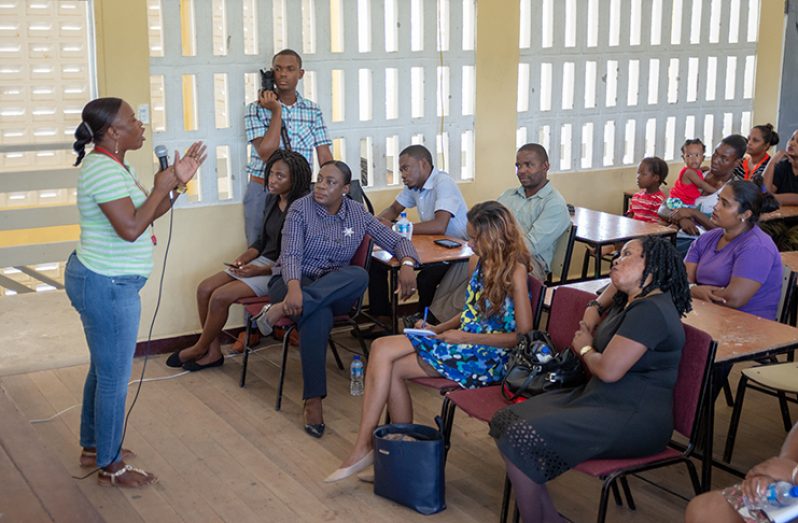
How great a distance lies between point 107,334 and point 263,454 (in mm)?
990

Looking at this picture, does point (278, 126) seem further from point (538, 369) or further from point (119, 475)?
point (538, 369)

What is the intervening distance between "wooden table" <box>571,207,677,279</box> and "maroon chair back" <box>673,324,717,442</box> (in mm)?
2189

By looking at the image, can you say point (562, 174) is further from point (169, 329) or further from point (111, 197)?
point (111, 197)

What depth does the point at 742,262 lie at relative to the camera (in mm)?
4402

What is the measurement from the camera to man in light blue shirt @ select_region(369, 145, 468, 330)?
5.78 m

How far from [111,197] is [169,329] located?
235 cm

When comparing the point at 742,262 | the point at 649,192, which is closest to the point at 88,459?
the point at 742,262

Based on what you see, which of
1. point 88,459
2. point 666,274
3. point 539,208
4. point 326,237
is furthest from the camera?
point 539,208

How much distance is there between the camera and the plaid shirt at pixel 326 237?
16.7 feet

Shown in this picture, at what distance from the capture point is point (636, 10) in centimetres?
734

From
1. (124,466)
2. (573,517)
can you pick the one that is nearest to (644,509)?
(573,517)

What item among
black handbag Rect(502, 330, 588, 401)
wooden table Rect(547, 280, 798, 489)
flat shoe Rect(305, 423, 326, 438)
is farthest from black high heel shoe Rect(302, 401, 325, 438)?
wooden table Rect(547, 280, 798, 489)

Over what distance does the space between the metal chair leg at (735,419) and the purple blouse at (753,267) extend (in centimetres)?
42

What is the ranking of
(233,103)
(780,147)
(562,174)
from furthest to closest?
(780,147), (562,174), (233,103)
